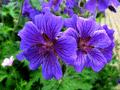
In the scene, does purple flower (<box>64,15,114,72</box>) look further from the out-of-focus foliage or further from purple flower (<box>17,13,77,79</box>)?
the out-of-focus foliage

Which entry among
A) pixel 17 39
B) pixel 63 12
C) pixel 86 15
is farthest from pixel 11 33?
pixel 86 15

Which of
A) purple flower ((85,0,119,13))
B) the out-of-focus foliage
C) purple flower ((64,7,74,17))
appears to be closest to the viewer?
purple flower ((85,0,119,13))

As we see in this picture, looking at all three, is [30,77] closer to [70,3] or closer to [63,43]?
[70,3]

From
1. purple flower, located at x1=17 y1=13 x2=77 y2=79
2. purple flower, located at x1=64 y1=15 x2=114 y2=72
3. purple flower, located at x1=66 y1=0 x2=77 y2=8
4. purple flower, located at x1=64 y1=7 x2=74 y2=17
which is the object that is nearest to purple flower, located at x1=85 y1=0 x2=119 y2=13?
purple flower, located at x1=66 y1=0 x2=77 y2=8

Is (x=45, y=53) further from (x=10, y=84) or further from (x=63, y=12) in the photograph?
(x=10, y=84)

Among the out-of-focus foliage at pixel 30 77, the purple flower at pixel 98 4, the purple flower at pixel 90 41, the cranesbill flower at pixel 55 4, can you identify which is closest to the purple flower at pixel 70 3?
the cranesbill flower at pixel 55 4

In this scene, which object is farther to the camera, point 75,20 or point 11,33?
point 11,33
